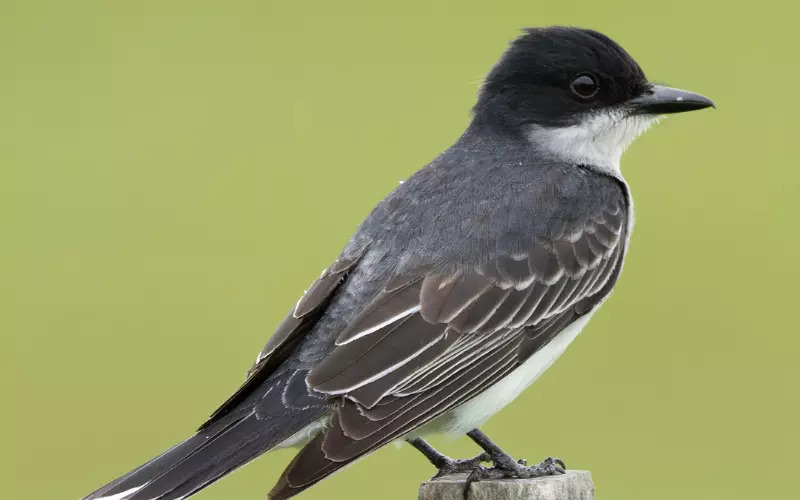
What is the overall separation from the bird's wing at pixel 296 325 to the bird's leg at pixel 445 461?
2.18 ft

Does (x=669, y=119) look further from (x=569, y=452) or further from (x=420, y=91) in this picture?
(x=420, y=91)

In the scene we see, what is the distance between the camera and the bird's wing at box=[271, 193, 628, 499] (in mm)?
5312

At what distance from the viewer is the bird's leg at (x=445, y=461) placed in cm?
588

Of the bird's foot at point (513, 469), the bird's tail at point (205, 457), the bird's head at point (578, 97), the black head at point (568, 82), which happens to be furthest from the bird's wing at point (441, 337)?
the black head at point (568, 82)

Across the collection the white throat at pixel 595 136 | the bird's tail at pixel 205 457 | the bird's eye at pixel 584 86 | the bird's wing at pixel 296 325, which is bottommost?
the bird's tail at pixel 205 457

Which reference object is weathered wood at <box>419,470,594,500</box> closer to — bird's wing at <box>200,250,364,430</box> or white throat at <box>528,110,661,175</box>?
bird's wing at <box>200,250,364,430</box>

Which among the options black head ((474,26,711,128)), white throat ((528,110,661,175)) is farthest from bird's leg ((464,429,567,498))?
A: black head ((474,26,711,128))

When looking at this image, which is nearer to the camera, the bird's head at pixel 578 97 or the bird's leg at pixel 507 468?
the bird's leg at pixel 507 468

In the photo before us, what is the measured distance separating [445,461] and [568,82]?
1.88 metres

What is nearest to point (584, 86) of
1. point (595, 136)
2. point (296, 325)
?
point (595, 136)

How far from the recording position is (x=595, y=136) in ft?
21.8

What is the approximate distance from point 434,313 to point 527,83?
4.96ft

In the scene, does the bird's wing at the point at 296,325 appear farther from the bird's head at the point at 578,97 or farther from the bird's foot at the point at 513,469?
the bird's head at the point at 578,97

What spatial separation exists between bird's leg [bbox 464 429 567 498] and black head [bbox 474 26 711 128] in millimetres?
1664
